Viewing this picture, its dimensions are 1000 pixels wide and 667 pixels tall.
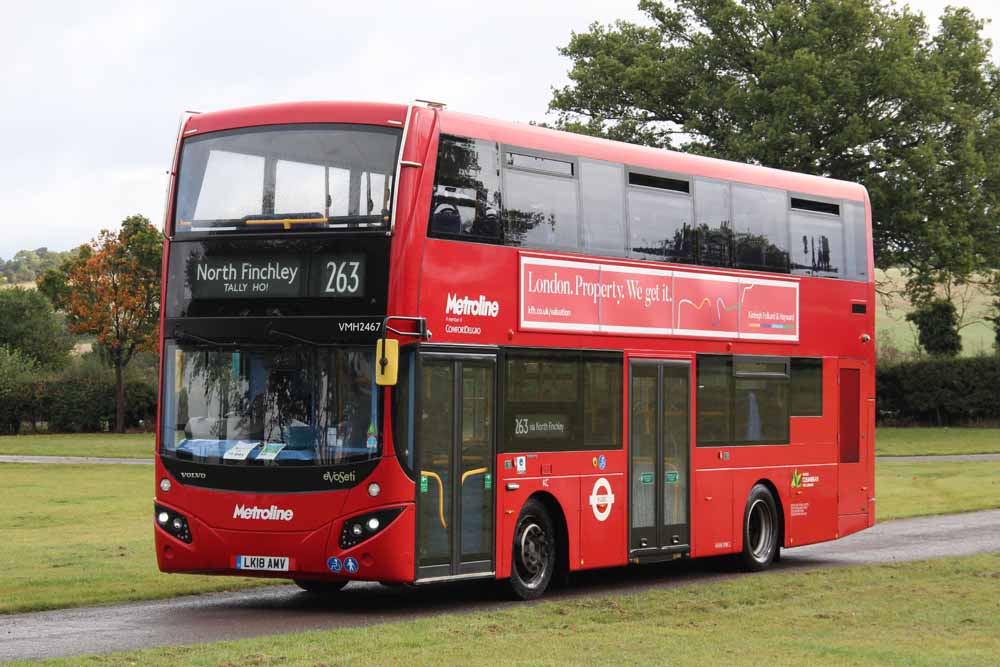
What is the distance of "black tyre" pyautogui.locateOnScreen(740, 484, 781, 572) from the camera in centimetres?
1966

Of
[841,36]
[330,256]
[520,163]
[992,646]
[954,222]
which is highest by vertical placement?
[841,36]

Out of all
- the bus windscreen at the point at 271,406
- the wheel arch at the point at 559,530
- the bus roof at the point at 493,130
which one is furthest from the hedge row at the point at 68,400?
the bus windscreen at the point at 271,406

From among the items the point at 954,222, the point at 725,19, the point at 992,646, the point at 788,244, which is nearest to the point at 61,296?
the point at 725,19

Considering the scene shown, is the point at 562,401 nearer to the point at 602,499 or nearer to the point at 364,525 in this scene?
the point at 602,499

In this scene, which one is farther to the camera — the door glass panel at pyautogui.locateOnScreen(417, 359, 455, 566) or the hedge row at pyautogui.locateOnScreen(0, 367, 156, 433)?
the hedge row at pyautogui.locateOnScreen(0, 367, 156, 433)

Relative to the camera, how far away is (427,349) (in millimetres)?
14695

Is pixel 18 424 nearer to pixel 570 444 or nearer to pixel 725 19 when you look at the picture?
pixel 725 19

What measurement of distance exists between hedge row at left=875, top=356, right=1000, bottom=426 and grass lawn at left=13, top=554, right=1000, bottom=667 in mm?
43606

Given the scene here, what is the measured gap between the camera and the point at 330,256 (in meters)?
14.4

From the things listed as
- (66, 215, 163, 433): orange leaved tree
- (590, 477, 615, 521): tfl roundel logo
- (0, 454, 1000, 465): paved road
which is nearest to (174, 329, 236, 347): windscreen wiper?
(590, 477, 615, 521): tfl roundel logo

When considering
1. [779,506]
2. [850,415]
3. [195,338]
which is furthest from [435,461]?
[850,415]

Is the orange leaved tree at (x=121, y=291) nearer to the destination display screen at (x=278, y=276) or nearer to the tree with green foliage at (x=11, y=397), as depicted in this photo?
the tree with green foliage at (x=11, y=397)

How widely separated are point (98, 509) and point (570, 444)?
13.9 meters

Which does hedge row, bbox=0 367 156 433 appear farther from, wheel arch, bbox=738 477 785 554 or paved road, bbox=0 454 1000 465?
wheel arch, bbox=738 477 785 554
